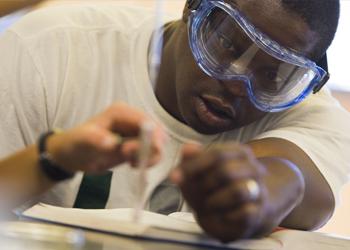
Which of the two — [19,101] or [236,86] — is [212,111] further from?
[19,101]

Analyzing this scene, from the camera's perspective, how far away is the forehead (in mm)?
1035

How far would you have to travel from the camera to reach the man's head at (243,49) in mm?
1039

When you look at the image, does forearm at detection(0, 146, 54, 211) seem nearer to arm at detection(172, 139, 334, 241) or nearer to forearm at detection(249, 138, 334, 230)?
arm at detection(172, 139, 334, 241)

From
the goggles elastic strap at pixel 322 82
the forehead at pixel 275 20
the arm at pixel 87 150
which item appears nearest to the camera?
the arm at pixel 87 150

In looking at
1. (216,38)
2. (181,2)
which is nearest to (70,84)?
(216,38)

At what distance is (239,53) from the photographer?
1.06 meters

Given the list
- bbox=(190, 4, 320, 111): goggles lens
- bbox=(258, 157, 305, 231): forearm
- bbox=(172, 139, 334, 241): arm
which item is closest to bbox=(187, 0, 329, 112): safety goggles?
bbox=(190, 4, 320, 111): goggles lens

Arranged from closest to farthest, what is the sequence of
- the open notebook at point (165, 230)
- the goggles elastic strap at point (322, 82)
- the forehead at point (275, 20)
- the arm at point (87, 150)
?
1. the arm at point (87, 150)
2. the open notebook at point (165, 230)
3. the forehead at point (275, 20)
4. the goggles elastic strap at point (322, 82)

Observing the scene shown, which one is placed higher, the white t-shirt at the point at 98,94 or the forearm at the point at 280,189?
the forearm at the point at 280,189

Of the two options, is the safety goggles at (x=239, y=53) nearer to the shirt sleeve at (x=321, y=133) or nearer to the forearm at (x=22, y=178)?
the shirt sleeve at (x=321, y=133)

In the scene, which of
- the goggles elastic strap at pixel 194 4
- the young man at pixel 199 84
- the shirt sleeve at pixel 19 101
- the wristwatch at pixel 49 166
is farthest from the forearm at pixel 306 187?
the wristwatch at pixel 49 166

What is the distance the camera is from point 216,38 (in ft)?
3.49

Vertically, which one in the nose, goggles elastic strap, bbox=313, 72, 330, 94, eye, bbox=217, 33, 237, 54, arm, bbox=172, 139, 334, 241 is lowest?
the nose

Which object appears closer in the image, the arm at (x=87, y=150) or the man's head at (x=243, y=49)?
the arm at (x=87, y=150)
